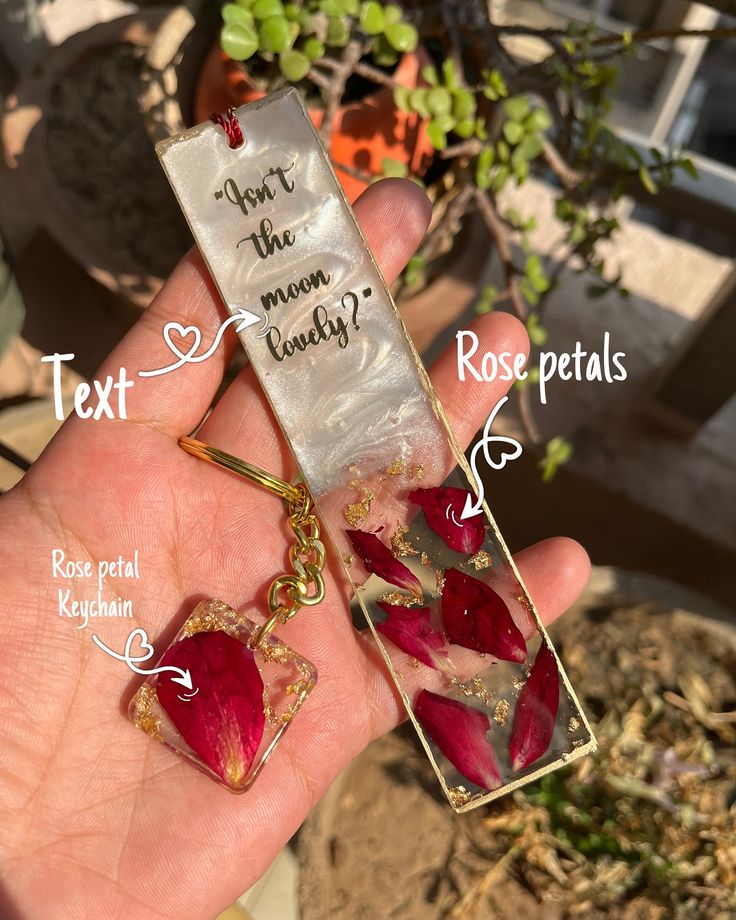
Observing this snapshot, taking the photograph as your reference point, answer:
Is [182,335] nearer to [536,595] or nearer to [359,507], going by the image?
[359,507]

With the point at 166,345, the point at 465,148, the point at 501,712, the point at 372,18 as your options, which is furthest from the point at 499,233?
the point at 501,712

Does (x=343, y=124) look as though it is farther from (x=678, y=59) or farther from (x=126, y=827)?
(x=678, y=59)

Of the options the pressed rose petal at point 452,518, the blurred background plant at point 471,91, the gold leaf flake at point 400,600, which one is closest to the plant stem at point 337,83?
the blurred background plant at point 471,91

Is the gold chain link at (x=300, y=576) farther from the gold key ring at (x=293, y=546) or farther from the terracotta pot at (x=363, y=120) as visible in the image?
the terracotta pot at (x=363, y=120)

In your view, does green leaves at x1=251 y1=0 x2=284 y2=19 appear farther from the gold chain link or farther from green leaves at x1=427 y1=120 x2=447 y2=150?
the gold chain link

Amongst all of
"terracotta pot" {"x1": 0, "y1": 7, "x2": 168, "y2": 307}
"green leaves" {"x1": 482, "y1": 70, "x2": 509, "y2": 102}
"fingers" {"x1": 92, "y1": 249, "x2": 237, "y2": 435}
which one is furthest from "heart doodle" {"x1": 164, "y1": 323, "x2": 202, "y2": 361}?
"green leaves" {"x1": 482, "y1": 70, "x2": 509, "y2": 102}

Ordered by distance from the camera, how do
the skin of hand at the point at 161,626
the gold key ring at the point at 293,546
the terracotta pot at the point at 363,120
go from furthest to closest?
the terracotta pot at the point at 363,120, the gold key ring at the point at 293,546, the skin of hand at the point at 161,626
